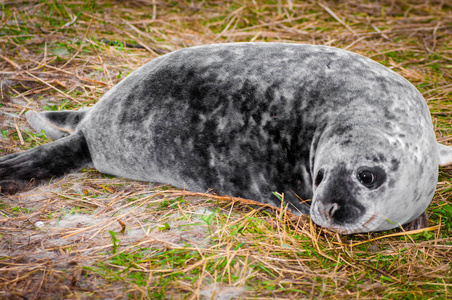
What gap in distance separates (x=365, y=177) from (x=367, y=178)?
0.01 m

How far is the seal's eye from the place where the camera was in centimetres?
207

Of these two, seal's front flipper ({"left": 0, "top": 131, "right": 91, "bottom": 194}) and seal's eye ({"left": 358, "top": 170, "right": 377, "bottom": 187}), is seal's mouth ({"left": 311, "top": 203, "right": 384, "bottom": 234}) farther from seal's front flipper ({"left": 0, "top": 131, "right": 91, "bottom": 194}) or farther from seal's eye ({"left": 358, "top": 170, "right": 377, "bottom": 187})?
seal's front flipper ({"left": 0, "top": 131, "right": 91, "bottom": 194})

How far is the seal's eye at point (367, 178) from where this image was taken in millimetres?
2074

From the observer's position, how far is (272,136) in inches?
98.9

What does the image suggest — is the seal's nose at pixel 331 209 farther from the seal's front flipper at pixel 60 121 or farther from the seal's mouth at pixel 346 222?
the seal's front flipper at pixel 60 121

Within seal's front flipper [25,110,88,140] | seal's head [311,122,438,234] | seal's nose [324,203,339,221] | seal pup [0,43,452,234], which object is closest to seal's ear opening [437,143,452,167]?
seal pup [0,43,452,234]

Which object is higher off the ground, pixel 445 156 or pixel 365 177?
pixel 365 177

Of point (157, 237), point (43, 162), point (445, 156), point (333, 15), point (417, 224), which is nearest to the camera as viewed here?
point (157, 237)

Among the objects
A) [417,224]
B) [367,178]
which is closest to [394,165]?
[367,178]

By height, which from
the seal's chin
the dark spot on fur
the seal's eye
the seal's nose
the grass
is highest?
the dark spot on fur

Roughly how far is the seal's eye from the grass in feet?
1.28

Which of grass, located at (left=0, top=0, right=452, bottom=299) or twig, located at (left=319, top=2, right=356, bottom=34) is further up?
twig, located at (left=319, top=2, right=356, bottom=34)

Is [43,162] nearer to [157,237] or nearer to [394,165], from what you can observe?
A: [157,237]

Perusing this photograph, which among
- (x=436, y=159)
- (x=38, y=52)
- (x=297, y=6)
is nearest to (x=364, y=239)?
(x=436, y=159)
